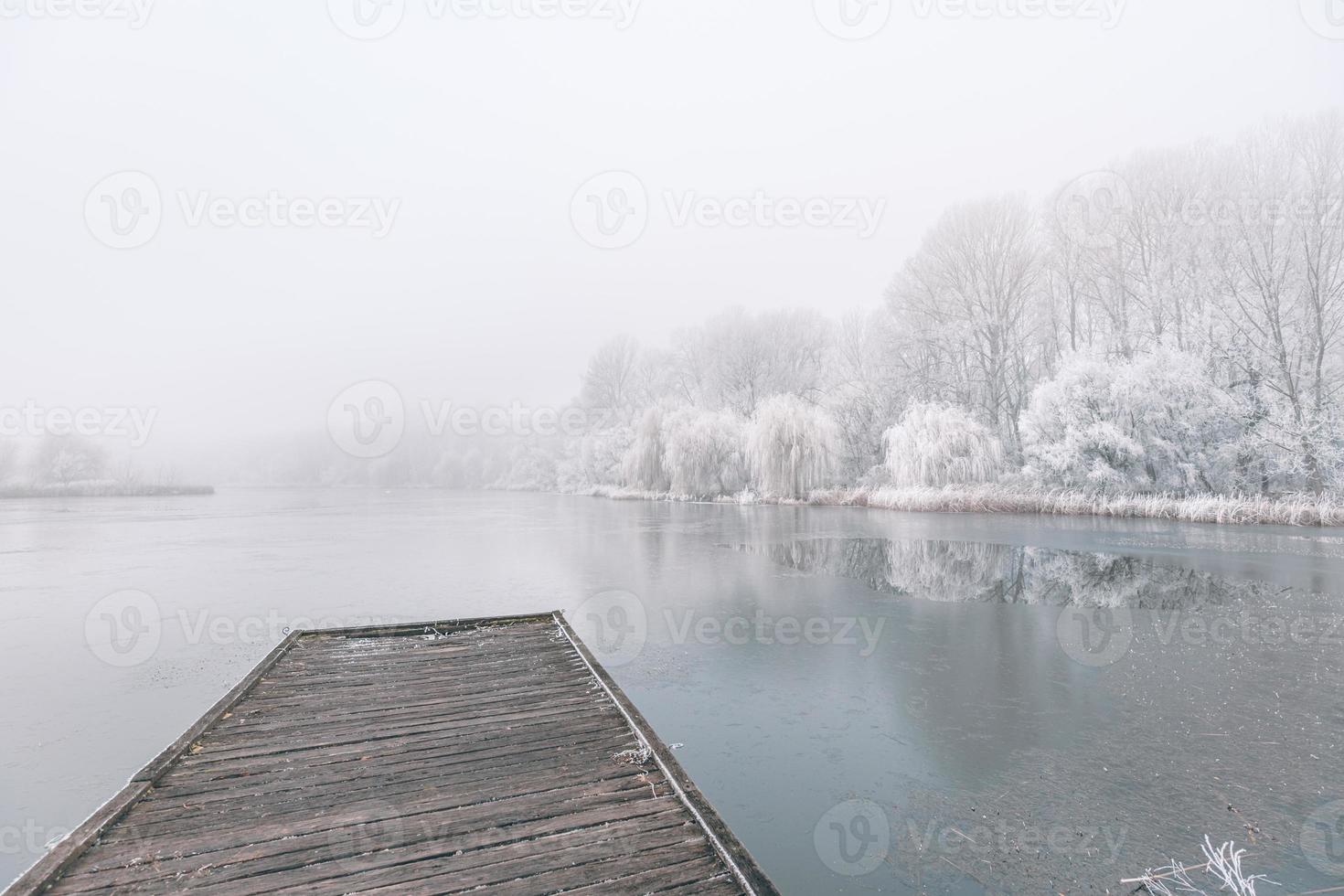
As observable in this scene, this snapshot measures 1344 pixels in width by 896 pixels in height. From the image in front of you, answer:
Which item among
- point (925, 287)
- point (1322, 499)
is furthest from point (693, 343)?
point (1322, 499)

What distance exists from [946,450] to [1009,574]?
530 inches

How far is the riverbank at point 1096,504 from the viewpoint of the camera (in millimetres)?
16562

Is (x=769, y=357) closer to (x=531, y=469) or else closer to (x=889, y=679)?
(x=531, y=469)

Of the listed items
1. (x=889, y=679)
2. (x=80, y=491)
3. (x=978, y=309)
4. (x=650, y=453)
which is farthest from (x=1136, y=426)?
(x=80, y=491)

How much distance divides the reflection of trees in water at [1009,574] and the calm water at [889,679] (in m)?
0.08

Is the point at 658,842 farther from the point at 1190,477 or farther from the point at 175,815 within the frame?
the point at 1190,477

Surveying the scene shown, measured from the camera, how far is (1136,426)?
20.3m

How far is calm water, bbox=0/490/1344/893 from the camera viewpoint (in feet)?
11.0

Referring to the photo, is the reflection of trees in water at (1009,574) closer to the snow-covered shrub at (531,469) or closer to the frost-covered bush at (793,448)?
the frost-covered bush at (793,448)

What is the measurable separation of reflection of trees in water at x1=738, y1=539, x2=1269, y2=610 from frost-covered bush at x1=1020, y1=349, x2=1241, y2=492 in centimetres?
915

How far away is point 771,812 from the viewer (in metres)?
3.62

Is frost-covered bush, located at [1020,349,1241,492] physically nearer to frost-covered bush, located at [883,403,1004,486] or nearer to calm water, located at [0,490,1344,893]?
frost-covered bush, located at [883,403,1004,486]

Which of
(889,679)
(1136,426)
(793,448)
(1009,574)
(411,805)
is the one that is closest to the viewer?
(411,805)

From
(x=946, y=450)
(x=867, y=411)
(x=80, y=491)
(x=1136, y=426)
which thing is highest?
(x=867, y=411)
